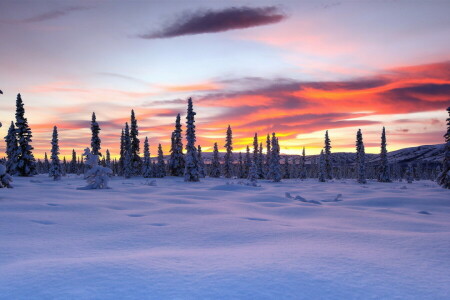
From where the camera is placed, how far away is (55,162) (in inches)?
1873

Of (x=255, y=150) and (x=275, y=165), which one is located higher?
(x=255, y=150)

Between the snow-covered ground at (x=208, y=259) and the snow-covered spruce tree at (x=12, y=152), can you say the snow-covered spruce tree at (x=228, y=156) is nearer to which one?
the snow-covered spruce tree at (x=12, y=152)

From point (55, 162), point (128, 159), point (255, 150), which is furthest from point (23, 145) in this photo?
point (255, 150)

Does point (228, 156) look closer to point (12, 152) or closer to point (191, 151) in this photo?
point (191, 151)

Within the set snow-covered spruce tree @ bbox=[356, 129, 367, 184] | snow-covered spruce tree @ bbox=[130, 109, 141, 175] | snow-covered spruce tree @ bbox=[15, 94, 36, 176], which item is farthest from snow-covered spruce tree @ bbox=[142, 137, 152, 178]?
snow-covered spruce tree @ bbox=[356, 129, 367, 184]

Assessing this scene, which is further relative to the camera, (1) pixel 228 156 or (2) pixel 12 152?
(1) pixel 228 156

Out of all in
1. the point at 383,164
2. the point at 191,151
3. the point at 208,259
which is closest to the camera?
the point at 208,259

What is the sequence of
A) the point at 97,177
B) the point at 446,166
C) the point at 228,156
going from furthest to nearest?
the point at 228,156 → the point at 446,166 → the point at 97,177

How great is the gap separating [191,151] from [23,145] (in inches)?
924

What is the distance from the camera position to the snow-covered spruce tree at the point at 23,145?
134 feet

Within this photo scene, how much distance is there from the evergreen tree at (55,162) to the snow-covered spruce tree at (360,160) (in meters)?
51.5

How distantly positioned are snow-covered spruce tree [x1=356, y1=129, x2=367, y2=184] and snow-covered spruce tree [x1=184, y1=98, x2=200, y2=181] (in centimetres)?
3125

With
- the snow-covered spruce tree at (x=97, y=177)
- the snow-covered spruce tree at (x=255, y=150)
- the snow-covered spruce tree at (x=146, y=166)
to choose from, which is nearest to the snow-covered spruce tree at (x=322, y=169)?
the snow-covered spruce tree at (x=255, y=150)

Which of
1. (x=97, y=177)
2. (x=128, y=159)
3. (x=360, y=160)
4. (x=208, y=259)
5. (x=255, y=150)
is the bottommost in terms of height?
(x=208, y=259)
